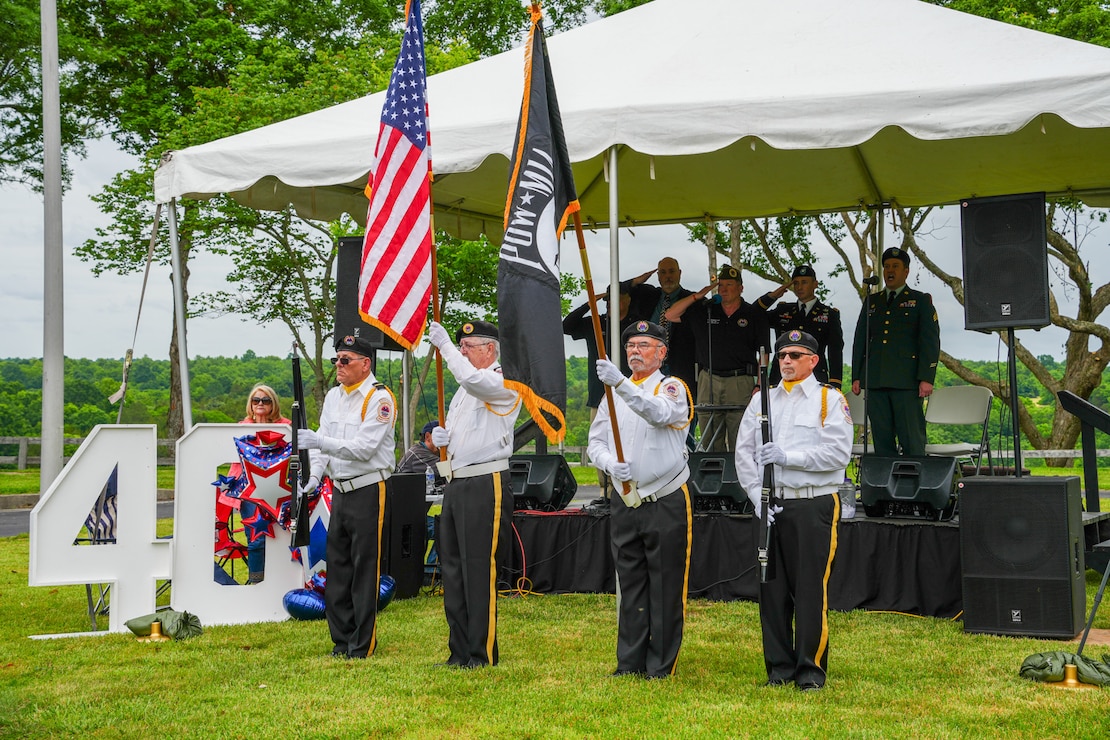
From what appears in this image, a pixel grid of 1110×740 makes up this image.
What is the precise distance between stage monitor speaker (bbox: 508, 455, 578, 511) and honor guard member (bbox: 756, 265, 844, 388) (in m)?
2.09

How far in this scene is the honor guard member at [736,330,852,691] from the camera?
5.20 meters

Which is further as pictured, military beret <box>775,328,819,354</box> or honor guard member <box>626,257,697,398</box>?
honor guard member <box>626,257,697,398</box>

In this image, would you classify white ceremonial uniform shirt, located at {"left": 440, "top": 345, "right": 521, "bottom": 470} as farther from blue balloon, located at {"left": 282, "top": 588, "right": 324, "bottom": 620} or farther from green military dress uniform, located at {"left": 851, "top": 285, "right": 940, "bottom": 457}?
green military dress uniform, located at {"left": 851, "top": 285, "right": 940, "bottom": 457}

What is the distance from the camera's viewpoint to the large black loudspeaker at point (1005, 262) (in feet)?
21.4

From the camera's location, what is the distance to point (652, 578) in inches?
214

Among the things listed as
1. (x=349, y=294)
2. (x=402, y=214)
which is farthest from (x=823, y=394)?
(x=349, y=294)

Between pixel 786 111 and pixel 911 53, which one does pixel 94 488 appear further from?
pixel 911 53

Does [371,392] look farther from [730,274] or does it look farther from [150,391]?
[150,391]

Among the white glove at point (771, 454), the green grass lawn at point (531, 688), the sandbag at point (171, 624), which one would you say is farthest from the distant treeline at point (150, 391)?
the white glove at point (771, 454)

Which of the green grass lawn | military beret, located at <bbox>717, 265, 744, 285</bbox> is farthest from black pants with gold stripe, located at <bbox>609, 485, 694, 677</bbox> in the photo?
military beret, located at <bbox>717, 265, 744, 285</bbox>

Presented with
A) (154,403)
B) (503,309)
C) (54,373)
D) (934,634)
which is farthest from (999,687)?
(154,403)

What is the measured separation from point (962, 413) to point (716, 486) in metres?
2.61

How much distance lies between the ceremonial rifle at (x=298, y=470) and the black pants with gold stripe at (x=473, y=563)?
1.00 m

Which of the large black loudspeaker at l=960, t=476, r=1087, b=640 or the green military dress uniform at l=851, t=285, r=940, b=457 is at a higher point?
the green military dress uniform at l=851, t=285, r=940, b=457
